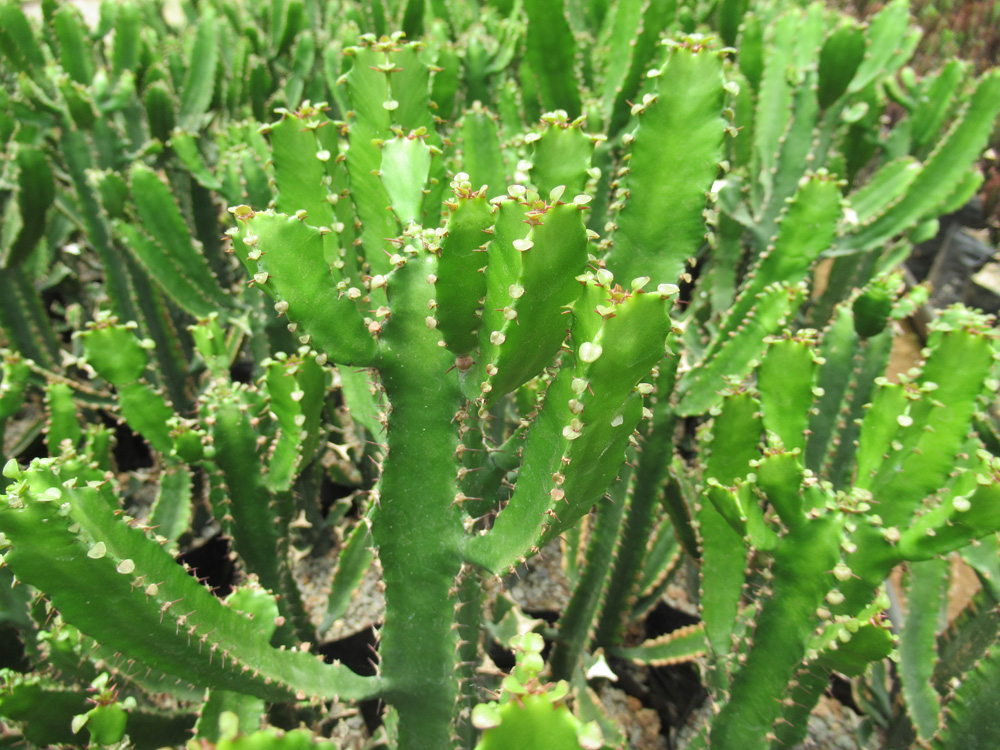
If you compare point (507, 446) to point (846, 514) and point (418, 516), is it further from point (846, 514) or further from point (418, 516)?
point (846, 514)

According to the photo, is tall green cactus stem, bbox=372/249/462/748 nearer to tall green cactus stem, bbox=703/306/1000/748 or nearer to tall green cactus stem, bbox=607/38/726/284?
tall green cactus stem, bbox=607/38/726/284

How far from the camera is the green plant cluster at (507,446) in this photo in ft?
2.64

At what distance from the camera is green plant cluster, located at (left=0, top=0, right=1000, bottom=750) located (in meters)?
0.80

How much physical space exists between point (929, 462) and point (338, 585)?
112 centimetres

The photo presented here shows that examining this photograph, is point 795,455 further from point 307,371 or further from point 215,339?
point 215,339

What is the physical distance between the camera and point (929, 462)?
42.8 inches

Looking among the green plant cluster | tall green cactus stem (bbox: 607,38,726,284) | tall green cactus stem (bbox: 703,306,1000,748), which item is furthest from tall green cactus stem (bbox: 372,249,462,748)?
tall green cactus stem (bbox: 703,306,1000,748)

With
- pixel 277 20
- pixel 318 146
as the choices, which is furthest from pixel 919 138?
pixel 277 20

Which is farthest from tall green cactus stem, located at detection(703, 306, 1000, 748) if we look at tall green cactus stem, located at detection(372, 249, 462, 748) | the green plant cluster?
tall green cactus stem, located at detection(372, 249, 462, 748)

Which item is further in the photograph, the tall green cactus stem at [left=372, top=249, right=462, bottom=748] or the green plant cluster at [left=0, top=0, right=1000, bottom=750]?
the tall green cactus stem at [left=372, top=249, right=462, bottom=748]

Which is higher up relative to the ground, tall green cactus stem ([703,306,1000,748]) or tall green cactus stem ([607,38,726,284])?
tall green cactus stem ([607,38,726,284])

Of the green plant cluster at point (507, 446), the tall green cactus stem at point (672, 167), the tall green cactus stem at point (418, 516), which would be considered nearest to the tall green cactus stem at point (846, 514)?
the green plant cluster at point (507, 446)

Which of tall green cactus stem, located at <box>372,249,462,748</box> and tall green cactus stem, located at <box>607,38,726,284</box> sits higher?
tall green cactus stem, located at <box>607,38,726,284</box>

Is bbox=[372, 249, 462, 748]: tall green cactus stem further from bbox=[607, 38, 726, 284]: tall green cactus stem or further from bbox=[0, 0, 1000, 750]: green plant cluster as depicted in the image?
bbox=[607, 38, 726, 284]: tall green cactus stem
